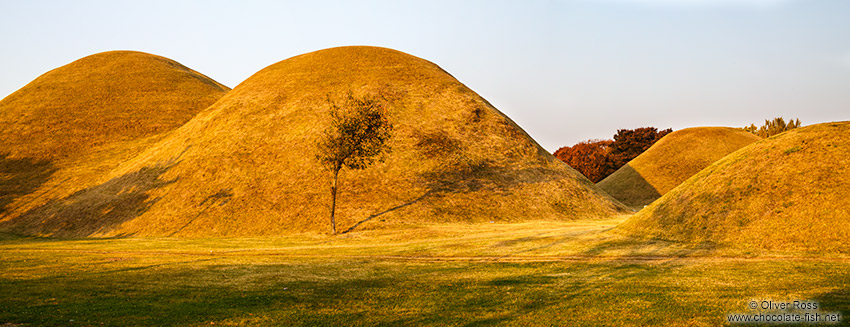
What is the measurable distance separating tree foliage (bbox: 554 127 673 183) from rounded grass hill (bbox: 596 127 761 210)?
15.8 metres

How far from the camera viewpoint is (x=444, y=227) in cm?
5344

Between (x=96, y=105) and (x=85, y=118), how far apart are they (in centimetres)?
512

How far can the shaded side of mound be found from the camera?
93.8 metres

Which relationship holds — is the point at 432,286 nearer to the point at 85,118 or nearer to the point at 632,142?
the point at 85,118

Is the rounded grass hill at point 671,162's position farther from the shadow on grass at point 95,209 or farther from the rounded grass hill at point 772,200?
the shadow on grass at point 95,209

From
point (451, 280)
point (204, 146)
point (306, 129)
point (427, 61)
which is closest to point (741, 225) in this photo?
point (451, 280)

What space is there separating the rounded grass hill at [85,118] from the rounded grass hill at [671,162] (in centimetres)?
8949

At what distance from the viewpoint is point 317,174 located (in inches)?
2714

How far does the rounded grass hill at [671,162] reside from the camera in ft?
357

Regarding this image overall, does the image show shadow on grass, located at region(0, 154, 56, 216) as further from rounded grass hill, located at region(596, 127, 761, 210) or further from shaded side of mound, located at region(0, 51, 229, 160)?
rounded grass hill, located at region(596, 127, 761, 210)

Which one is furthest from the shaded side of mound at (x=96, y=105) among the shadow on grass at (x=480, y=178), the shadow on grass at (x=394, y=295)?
the shadow on grass at (x=394, y=295)

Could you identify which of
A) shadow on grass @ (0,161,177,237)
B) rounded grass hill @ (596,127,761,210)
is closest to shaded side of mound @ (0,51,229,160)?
Answer: shadow on grass @ (0,161,177,237)

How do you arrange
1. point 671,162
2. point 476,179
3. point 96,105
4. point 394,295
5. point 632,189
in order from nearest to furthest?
1. point 394,295
2. point 476,179
3. point 96,105
4. point 632,189
5. point 671,162

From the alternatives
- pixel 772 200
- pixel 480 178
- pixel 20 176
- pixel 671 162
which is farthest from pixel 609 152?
pixel 20 176
